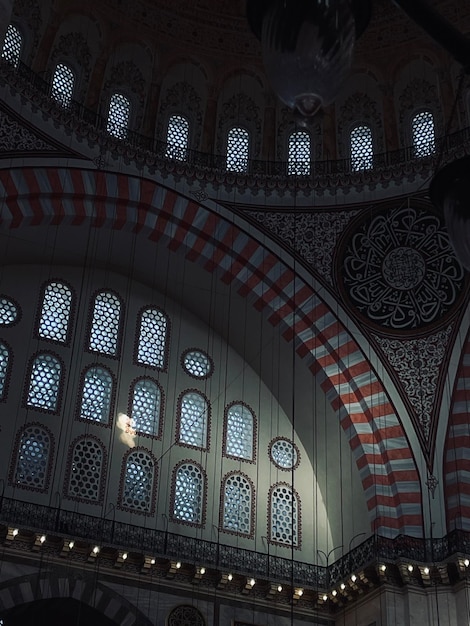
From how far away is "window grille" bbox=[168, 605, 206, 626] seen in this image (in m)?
11.1

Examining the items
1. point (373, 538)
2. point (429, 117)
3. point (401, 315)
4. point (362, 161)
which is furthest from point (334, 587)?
point (429, 117)

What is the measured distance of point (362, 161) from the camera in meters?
13.0

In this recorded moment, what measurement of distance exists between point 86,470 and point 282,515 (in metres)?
2.80

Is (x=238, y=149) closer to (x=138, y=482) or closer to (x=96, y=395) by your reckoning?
(x=96, y=395)

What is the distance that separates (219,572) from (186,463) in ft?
5.29

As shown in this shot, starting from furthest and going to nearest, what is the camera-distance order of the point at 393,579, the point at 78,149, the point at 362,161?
1. the point at 362,161
2. the point at 78,149
3. the point at 393,579

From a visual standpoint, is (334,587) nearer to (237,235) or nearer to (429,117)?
(237,235)

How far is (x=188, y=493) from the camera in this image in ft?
39.9

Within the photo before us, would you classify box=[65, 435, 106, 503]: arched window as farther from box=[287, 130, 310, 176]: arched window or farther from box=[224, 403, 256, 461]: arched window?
box=[287, 130, 310, 176]: arched window

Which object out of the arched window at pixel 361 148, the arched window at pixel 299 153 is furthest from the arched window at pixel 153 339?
the arched window at pixel 361 148

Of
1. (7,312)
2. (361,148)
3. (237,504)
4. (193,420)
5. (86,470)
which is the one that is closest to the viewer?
(86,470)

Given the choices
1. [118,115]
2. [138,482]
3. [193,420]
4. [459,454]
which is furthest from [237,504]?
[118,115]

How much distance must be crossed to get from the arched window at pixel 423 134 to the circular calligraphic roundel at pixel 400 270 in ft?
3.27

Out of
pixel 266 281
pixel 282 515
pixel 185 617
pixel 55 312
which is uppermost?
pixel 266 281
